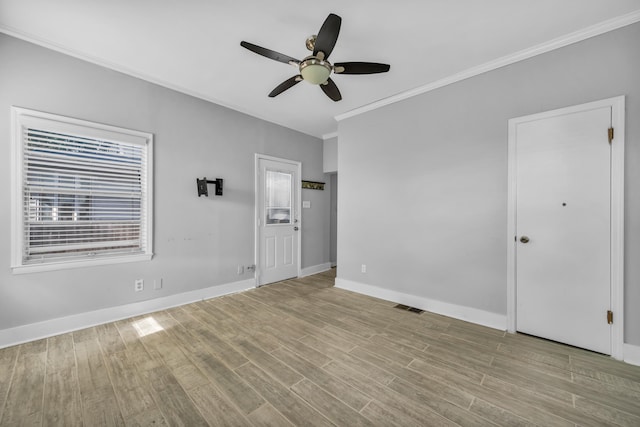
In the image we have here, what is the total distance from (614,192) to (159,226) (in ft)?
15.6

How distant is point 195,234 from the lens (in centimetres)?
353

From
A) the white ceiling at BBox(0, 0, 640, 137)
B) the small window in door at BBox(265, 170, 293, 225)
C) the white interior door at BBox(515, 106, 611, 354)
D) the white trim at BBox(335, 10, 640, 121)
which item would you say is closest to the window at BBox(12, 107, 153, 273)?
the white ceiling at BBox(0, 0, 640, 137)

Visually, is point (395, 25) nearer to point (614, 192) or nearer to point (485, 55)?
point (485, 55)

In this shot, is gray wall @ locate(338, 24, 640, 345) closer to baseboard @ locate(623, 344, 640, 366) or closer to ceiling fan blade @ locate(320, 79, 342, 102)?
baseboard @ locate(623, 344, 640, 366)

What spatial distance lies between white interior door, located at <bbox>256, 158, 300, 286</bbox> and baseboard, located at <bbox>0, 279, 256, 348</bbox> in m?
0.87

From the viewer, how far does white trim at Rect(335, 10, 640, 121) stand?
6.91 feet

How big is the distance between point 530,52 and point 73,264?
17.0 feet

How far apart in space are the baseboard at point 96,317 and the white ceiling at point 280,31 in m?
2.78

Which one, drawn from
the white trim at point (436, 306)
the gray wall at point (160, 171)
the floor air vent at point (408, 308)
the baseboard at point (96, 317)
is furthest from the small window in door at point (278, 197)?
the floor air vent at point (408, 308)

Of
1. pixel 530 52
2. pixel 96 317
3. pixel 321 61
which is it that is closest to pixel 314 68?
pixel 321 61

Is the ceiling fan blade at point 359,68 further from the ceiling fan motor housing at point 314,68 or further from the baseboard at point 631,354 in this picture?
the baseboard at point 631,354

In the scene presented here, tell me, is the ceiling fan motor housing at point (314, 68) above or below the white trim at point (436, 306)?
above

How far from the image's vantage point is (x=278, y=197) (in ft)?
15.1

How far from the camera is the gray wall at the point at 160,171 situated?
7.75ft
